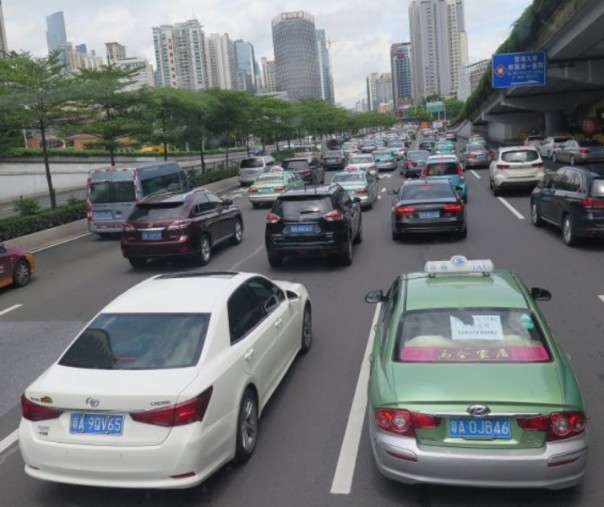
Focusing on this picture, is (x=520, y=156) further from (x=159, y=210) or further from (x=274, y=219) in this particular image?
(x=159, y=210)

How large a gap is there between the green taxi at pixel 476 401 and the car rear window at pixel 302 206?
25.3 ft

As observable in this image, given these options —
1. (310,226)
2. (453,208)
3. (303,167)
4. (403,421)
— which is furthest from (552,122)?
(403,421)

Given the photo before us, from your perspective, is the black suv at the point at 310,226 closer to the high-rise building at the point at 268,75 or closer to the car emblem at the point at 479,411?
the car emblem at the point at 479,411

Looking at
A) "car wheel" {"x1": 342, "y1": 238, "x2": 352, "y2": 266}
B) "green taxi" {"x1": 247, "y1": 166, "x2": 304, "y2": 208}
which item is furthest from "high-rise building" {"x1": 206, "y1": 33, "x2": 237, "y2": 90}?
"car wheel" {"x1": 342, "y1": 238, "x2": 352, "y2": 266}

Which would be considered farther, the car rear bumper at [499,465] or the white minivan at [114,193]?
the white minivan at [114,193]

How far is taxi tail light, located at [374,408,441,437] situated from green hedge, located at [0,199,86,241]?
1649 cm

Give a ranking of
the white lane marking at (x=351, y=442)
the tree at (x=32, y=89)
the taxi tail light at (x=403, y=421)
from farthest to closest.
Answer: the tree at (x=32, y=89) < the white lane marking at (x=351, y=442) < the taxi tail light at (x=403, y=421)

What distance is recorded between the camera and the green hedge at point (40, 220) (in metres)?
18.8

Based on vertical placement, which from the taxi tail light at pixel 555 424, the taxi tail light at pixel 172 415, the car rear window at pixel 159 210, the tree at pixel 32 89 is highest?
the tree at pixel 32 89

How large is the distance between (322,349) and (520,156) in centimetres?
1752

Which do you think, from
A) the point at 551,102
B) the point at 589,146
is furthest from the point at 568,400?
the point at 551,102

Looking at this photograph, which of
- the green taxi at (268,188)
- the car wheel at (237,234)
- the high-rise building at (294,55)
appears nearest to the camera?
the car wheel at (237,234)

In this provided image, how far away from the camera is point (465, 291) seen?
561 centimetres

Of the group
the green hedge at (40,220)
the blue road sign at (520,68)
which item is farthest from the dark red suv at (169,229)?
the blue road sign at (520,68)
